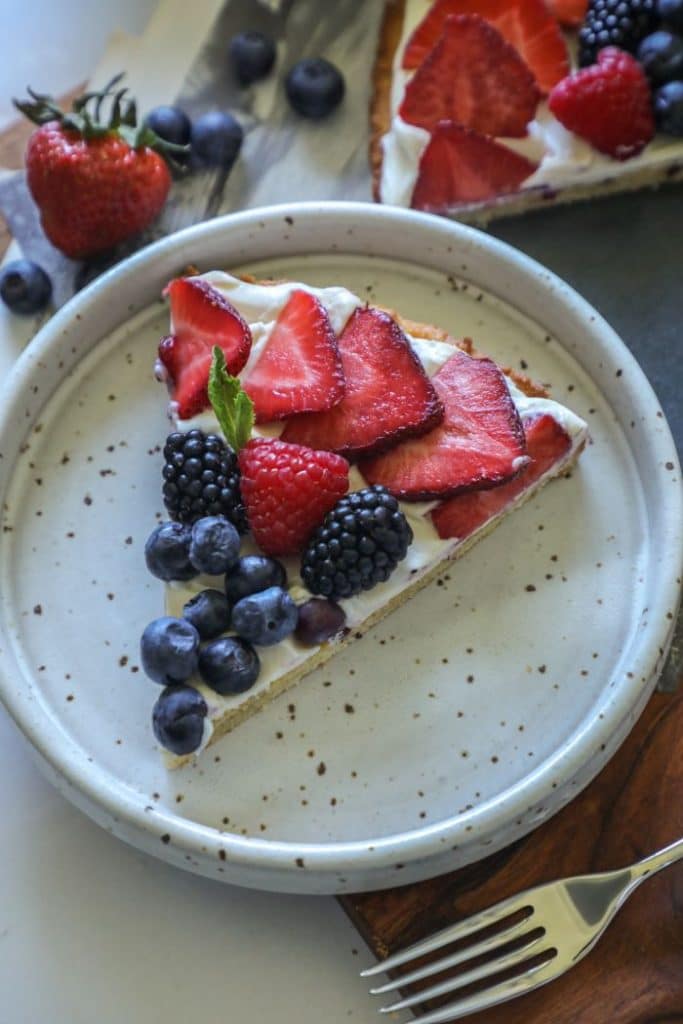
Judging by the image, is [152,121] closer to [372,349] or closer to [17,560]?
[372,349]

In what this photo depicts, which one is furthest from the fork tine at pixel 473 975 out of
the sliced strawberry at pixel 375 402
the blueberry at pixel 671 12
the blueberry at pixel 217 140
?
the blueberry at pixel 671 12

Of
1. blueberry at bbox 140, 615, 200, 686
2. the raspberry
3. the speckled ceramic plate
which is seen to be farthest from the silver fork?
the raspberry

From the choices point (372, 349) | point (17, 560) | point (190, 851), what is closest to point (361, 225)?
point (372, 349)

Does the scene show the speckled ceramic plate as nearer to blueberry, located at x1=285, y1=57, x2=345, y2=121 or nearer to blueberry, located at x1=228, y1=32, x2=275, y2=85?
blueberry, located at x1=285, y1=57, x2=345, y2=121

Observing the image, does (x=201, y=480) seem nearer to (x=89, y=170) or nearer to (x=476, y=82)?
(x=89, y=170)

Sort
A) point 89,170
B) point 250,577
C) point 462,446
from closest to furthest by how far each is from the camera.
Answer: point 250,577, point 462,446, point 89,170

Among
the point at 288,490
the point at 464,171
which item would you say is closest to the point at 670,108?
the point at 464,171

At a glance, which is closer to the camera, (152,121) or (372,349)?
(372,349)
